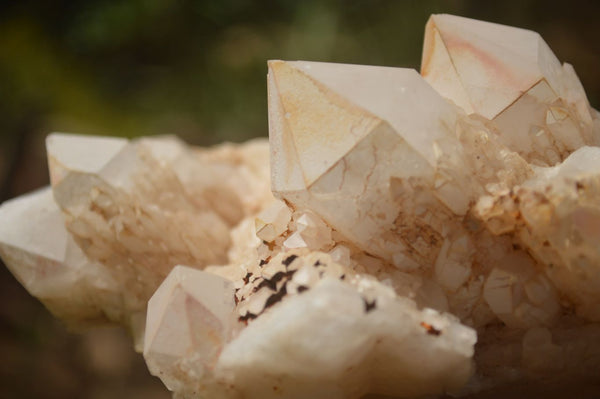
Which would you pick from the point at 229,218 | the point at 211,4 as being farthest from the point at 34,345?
→ the point at 211,4

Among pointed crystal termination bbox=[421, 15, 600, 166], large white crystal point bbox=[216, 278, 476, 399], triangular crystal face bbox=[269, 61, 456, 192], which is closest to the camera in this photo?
large white crystal point bbox=[216, 278, 476, 399]

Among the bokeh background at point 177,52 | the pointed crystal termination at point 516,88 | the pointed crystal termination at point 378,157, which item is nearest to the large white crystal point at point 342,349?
the pointed crystal termination at point 378,157

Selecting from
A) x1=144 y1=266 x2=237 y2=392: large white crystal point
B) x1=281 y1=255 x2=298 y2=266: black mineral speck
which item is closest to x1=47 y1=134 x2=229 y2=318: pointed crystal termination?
x1=144 y1=266 x2=237 y2=392: large white crystal point

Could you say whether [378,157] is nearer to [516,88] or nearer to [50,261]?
[516,88]

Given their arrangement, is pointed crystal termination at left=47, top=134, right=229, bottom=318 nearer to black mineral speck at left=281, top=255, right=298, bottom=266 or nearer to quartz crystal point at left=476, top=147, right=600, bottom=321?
black mineral speck at left=281, top=255, right=298, bottom=266

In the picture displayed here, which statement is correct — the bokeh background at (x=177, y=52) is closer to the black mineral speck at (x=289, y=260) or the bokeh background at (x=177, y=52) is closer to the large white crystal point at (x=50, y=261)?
the large white crystal point at (x=50, y=261)

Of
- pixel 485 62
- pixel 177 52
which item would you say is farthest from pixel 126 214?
pixel 177 52

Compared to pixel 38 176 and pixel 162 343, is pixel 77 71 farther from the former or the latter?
pixel 162 343

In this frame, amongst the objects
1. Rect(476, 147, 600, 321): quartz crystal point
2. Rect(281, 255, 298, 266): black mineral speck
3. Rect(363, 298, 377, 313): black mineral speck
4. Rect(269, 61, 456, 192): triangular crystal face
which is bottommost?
Rect(281, 255, 298, 266): black mineral speck

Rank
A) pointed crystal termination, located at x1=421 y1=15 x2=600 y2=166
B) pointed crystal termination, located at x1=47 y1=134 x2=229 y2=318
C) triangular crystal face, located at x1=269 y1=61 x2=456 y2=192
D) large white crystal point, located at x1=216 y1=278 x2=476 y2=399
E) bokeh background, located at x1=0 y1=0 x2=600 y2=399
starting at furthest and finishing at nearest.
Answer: bokeh background, located at x1=0 y1=0 x2=600 y2=399, pointed crystal termination, located at x1=47 y1=134 x2=229 y2=318, pointed crystal termination, located at x1=421 y1=15 x2=600 y2=166, triangular crystal face, located at x1=269 y1=61 x2=456 y2=192, large white crystal point, located at x1=216 y1=278 x2=476 y2=399
